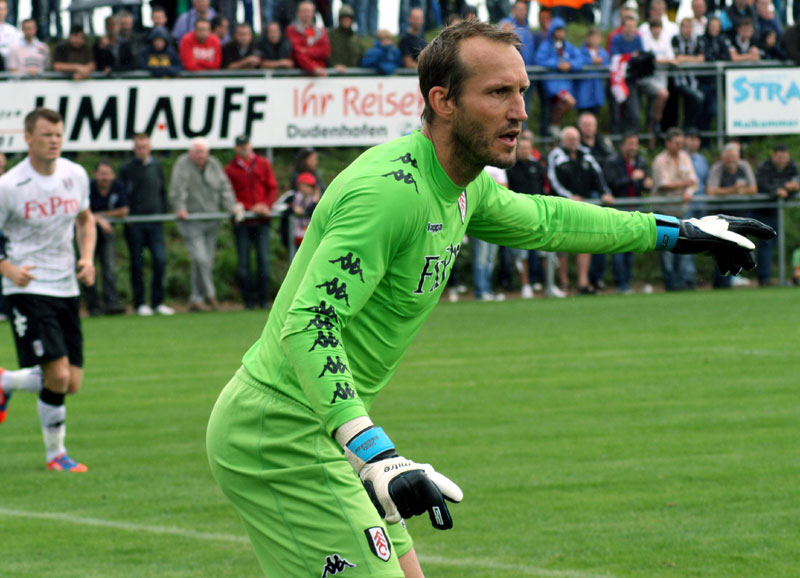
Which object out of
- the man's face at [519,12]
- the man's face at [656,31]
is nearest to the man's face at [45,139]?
the man's face at [519,12]

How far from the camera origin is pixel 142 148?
66.1ft

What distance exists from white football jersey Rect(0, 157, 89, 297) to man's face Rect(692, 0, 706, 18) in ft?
55.4

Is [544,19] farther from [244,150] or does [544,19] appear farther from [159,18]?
[159,18]

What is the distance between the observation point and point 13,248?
998 cm

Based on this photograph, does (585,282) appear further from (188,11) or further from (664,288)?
(188,11)

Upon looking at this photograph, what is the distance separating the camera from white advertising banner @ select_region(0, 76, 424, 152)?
2088cm

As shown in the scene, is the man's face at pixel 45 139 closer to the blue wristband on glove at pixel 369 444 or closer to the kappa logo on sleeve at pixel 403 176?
the kappa logo on sleeve at pixel 403 176

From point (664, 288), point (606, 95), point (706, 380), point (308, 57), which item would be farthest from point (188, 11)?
point (706, 380)

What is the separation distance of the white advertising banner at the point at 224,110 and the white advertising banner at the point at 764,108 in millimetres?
5487

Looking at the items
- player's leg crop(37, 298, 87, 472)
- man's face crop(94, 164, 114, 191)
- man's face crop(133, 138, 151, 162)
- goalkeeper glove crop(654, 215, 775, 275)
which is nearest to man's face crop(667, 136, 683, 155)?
man's face crop(133, 138, 151, 162)

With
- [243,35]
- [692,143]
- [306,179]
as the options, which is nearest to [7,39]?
[243,35]

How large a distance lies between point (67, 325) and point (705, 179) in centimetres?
1520

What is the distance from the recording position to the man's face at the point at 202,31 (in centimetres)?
Result: 2097

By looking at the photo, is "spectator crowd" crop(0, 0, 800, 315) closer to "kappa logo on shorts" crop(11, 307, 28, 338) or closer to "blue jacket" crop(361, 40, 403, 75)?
"blue jacket" crop(361, 40, 403, 75)
